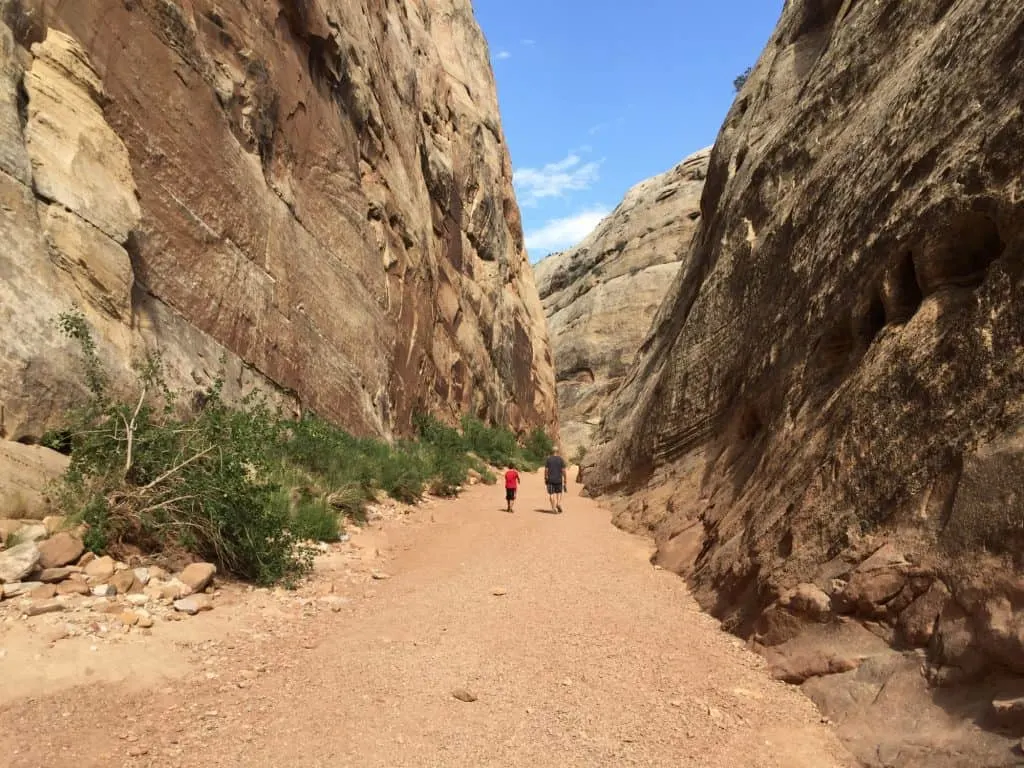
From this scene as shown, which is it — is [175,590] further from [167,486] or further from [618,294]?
[618,294]

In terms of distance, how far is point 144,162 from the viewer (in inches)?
366

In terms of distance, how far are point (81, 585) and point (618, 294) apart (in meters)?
39.6

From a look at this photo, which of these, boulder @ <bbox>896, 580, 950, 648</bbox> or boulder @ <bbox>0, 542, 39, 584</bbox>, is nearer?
boulder @ <bbox>896, 580, 950, 648</bbox>

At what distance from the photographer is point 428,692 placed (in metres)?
4.14

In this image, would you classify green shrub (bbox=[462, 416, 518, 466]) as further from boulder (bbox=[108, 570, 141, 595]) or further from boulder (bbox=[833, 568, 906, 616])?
boulder (bbox=[833, 568, 906, 616])

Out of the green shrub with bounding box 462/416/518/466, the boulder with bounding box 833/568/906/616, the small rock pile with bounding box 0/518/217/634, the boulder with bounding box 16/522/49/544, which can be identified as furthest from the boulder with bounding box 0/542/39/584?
the green shrub with bounding box 462/416/518/466

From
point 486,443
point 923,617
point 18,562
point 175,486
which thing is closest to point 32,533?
point 18,562

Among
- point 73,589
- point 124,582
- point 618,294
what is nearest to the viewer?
point 73,589

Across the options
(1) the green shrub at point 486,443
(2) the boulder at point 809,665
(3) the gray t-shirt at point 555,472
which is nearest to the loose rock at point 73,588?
(2) the boulder at point 809,665

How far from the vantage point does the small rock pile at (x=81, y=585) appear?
4387mm

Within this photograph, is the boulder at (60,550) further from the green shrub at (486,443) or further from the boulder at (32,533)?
the green shrub at (486,443)

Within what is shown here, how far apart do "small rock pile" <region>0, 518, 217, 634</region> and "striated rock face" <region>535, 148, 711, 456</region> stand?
34639 millimetres

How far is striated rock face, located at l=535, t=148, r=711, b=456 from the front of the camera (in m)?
40.6

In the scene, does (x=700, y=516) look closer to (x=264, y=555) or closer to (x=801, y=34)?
(x=264, y=555)
